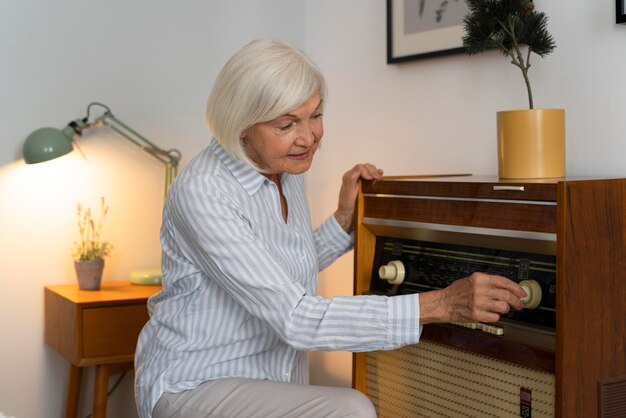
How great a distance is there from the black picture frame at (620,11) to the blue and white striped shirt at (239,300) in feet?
2.68

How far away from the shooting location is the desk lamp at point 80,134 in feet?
9.11

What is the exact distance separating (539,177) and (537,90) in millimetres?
454

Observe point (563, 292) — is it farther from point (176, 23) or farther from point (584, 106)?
point (176, 23)

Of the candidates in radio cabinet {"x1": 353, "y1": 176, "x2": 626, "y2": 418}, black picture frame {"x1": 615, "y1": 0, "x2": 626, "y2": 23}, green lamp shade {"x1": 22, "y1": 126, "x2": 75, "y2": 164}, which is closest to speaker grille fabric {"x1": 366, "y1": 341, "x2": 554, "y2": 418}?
radio cabinet {"x1": 353, "y1": 176, "x2": 626, "y2": 418}

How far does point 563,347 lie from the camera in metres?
1.55

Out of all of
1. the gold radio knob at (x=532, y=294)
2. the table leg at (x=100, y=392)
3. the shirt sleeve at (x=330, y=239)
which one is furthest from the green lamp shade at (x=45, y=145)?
the gold radio knob at (x=532, y=294)

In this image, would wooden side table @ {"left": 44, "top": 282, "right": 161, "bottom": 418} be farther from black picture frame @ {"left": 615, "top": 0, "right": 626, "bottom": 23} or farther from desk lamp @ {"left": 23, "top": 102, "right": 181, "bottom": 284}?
black picture frame @ {"left": 615, "top": 0, "right": 626, "bottom": 23}

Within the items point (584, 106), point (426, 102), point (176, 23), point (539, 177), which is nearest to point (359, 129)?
point (426, 102)

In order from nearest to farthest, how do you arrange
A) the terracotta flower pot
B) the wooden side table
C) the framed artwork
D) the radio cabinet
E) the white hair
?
→ the radio cabinet < the white hair < the framed artwork < the wooden side table < the terracotta flower pot

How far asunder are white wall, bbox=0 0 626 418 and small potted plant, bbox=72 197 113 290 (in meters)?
0.04

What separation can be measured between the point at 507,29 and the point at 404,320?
746mm

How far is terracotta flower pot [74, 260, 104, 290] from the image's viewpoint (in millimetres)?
2893

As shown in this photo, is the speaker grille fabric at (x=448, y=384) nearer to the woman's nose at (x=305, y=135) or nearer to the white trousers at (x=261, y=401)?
the white trousers at (x=261, y=401)

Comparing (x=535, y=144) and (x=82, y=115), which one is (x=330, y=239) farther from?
(x=82, y=115)
